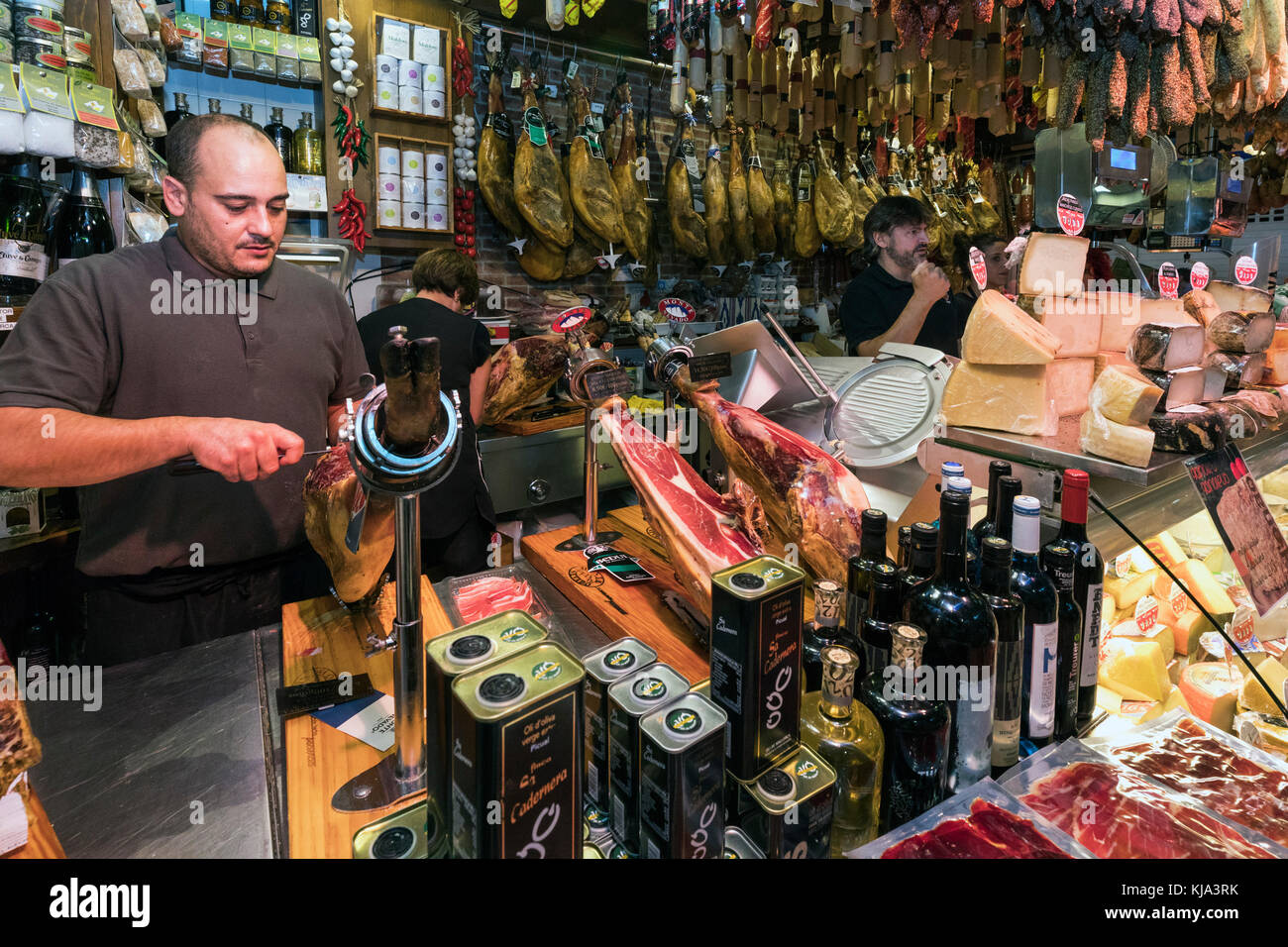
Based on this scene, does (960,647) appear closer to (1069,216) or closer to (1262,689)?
(1262,689)

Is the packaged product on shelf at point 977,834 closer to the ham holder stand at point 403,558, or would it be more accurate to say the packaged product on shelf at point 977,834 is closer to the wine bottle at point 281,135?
the ham holder stand at point 403,558

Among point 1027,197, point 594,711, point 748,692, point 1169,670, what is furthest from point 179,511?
point 1027,197

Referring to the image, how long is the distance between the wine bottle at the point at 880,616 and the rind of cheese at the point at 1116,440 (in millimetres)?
632

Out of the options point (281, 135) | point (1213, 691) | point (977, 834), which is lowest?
point (1213, 691)

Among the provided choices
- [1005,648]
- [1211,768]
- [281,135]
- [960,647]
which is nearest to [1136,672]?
[1211,768]

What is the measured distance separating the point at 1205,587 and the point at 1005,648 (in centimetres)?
107

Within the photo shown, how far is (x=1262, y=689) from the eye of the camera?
167 cm

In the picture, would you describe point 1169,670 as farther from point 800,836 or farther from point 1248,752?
point 800,836

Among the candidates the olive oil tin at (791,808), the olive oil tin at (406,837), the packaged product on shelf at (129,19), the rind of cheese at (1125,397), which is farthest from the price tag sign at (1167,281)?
the packaged product on shelf at (129,19)

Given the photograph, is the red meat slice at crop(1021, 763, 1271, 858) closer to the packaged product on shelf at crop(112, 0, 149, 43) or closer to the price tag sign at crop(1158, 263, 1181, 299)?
the price tag sign at crop(1158, 263, 1181, 299)

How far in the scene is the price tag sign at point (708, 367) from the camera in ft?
6.06

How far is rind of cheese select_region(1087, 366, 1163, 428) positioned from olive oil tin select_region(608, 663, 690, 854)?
1168mm

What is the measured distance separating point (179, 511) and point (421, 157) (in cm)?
328
